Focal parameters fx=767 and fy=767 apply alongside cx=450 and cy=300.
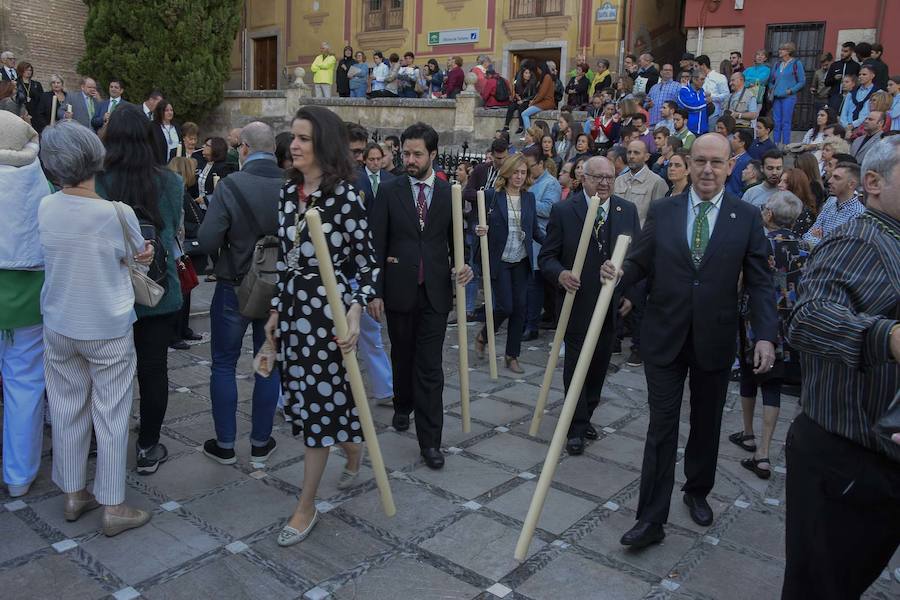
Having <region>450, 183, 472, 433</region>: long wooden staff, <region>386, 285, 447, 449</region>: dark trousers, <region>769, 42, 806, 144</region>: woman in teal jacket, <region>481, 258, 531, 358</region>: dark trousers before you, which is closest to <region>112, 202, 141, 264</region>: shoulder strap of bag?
<region>386, 285, 447, 449</region>: dark trousers

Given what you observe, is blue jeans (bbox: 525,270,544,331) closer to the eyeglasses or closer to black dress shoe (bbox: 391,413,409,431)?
the eyeglasses

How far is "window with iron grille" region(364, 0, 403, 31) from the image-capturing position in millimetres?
22661

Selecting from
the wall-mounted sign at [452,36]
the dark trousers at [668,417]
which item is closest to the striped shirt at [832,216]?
the dark trousers at [668,417]

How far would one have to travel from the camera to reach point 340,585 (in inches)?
128

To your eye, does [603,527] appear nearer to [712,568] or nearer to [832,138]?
[712,568]

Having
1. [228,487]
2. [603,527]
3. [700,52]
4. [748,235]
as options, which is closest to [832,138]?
[748,235]

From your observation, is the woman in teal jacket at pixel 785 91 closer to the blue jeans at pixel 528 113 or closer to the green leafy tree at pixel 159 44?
the blue jeans at pixel 528 113

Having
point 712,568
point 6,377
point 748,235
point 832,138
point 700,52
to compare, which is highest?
point 700,52

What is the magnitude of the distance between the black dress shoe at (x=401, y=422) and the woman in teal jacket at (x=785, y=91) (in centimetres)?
1070

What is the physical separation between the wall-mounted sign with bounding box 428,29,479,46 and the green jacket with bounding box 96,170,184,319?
1854 cm

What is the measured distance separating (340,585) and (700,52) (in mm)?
17392

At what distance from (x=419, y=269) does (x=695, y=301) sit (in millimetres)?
1730

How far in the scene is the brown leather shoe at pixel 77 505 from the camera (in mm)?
3684

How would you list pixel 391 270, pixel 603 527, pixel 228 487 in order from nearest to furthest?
pixel 603 527
pixel 228 487
pixel 391 270
